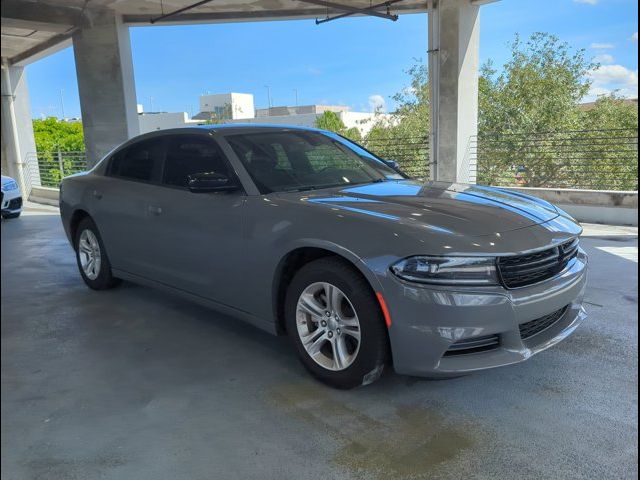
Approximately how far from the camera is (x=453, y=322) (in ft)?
7.84

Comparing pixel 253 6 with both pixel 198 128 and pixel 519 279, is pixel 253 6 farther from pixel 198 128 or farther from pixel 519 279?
pixel 519 279

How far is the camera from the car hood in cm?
262

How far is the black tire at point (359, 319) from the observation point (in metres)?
2.56

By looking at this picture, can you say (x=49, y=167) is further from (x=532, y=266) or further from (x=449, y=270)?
(x=532, y=266)

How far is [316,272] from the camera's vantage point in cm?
277

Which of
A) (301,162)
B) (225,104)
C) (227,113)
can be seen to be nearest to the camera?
(301,162)

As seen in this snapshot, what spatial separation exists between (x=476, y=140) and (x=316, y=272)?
324 inches

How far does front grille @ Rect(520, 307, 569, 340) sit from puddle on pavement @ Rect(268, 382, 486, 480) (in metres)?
0.56

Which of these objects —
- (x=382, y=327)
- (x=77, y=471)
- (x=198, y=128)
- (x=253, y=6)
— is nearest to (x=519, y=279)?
(x=382, y=327)

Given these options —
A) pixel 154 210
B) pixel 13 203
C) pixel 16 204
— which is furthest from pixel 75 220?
pixel 154 210

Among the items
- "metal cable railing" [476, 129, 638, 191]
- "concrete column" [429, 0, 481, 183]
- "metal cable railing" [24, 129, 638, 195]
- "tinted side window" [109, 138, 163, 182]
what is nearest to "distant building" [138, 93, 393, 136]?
"metal cable railing" [24, 129, 638, 195]

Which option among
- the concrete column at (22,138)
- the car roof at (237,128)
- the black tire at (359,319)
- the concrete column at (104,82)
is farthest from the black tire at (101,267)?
the concrete column at (22,138)

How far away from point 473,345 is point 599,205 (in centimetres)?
688

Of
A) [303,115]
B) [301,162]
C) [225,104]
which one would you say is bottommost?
[301,162]
